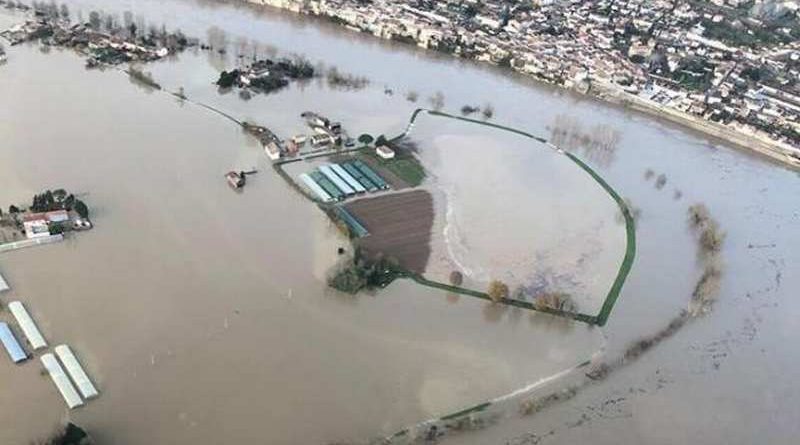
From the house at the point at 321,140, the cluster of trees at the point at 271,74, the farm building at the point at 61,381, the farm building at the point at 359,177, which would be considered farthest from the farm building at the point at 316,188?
the farm building at the point at 61,381

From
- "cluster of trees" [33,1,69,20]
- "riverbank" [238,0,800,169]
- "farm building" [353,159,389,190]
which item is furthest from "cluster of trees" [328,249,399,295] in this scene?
"cluster of trees" [33,1,69,20]

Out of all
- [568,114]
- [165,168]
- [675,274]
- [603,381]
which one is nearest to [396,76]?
[568,114]

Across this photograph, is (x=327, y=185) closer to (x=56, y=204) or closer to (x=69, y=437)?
(x=56, y=204)

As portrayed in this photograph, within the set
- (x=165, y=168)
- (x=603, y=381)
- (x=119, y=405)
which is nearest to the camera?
(x=119, y=405)

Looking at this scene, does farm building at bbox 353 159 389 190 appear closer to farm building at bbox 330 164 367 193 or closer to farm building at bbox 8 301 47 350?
farm building at bbox 330 164 367 193

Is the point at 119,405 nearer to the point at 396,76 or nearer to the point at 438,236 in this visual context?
the point at 438,236

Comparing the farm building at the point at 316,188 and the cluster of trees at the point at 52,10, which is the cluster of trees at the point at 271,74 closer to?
the farm building at the point at 316,188
